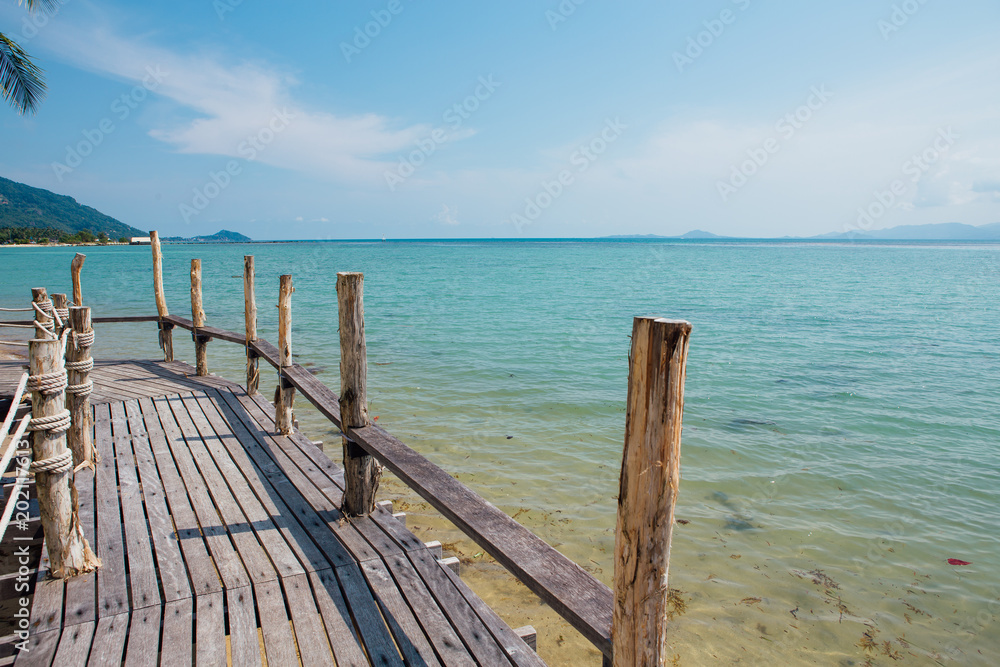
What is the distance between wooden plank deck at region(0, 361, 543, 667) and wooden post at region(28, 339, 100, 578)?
18cm

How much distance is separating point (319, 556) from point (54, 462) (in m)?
1.77

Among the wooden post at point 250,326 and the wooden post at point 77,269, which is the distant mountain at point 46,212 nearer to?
the wooden post at point 77,269

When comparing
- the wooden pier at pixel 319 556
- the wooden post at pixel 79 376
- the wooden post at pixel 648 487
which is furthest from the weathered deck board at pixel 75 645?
the wooden post at pixel 648 487

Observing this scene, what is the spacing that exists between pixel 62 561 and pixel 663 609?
12.6ft

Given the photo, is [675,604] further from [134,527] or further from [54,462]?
[54,462]

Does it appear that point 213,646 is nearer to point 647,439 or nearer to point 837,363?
point 647,439

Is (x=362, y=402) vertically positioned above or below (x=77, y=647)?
above

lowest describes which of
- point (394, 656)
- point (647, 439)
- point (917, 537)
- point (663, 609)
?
point (917, 537)

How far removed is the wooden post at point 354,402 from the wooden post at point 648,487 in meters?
2.81

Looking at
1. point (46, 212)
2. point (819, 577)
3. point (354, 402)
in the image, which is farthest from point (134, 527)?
point (46, 212)

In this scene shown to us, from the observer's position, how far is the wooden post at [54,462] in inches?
126

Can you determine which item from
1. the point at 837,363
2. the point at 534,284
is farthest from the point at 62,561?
the point at 534,284

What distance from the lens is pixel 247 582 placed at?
3412 mm

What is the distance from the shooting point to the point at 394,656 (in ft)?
9.30
